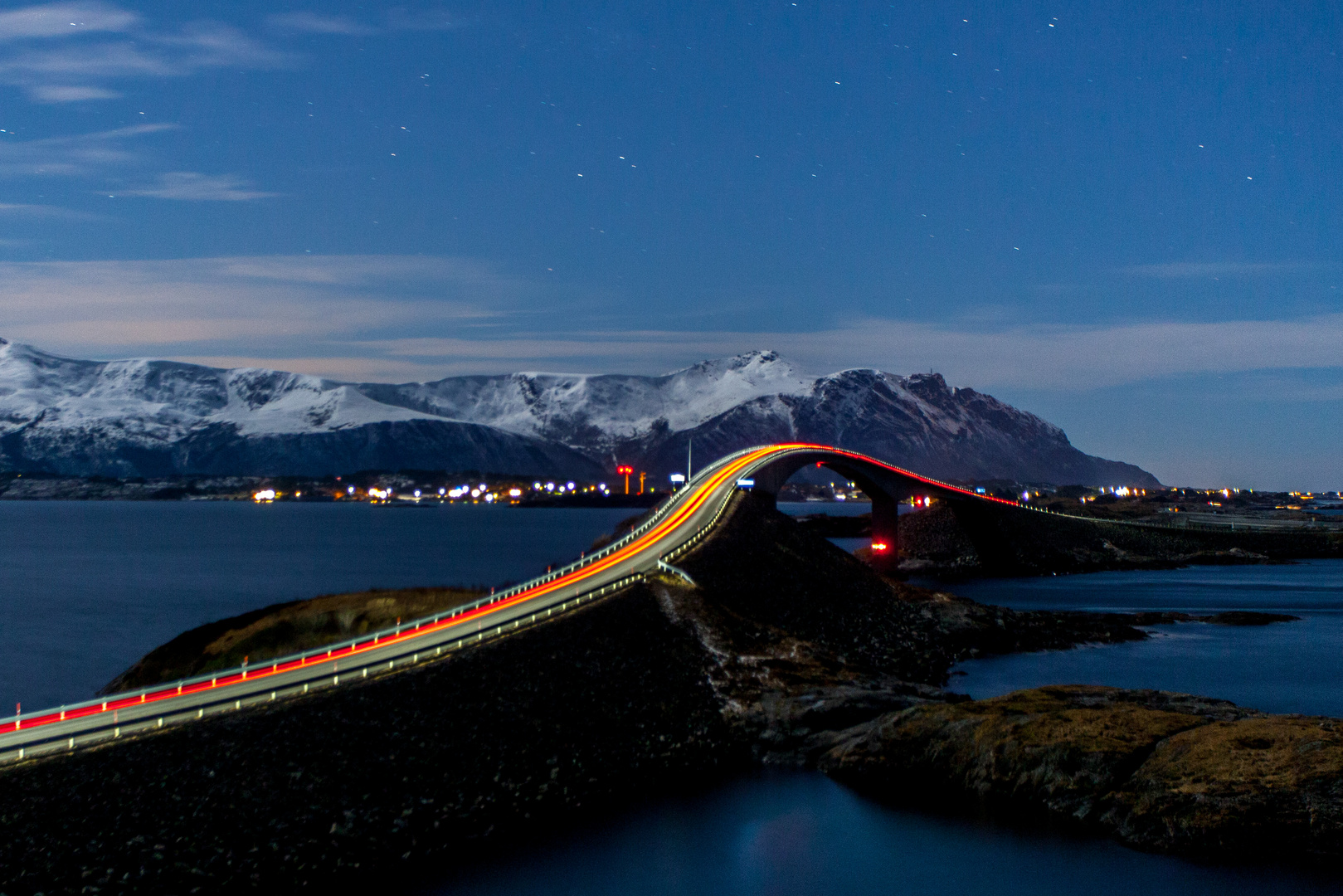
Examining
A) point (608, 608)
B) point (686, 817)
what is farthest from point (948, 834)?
point (608, 608)

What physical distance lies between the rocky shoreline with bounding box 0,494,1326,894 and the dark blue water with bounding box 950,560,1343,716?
17241 millimetres

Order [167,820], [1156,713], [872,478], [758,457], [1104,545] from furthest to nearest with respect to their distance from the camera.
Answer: [1104,545]
[872,478]
[758,457]
[1156,713]
[167,820]

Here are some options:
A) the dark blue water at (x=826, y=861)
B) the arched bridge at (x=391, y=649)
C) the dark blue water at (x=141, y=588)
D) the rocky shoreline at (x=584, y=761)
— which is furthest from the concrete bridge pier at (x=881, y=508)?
the dark blue water at (x=826, y=861)

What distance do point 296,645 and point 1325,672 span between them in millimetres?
66864

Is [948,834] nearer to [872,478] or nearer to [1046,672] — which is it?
[1046,672]

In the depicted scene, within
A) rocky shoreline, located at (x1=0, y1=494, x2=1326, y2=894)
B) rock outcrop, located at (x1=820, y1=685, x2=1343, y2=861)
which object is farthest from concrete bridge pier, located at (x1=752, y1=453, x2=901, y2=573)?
rock outcrop, located at (x1=820, y1=685, x2=1343, y2=861)

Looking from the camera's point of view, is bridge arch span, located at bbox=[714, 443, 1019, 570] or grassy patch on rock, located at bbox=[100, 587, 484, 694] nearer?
grassy patch on rock, located at bbox=[100, 587, 484, 694]

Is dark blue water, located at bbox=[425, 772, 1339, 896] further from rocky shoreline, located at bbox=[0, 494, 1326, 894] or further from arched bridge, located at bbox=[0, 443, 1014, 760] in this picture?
arched bridge, located at bbox=[0, 443, 1014, 760]

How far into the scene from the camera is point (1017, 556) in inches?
6427

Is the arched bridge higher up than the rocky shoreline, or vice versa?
the arched bridge

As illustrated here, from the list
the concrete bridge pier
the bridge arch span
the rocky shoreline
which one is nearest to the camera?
the rocky shoreline

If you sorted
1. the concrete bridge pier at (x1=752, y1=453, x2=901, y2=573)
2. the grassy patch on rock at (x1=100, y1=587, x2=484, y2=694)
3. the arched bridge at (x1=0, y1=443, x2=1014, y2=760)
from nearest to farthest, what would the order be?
the arched bridge at (x1=0, y1=443, x2=1014, y2=760)
the grassy patch on rock at (x1=100, y1=587, x2=484, y2=694)
the concrete bridge pier at (x1=752, y1=453, x2=901, y2=573)

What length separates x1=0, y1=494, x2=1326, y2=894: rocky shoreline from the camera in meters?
32.4

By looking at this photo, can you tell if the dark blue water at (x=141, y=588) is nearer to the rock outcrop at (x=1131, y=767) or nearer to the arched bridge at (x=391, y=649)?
the arched bridge at (x=391, y=649)
